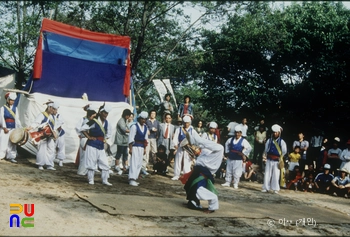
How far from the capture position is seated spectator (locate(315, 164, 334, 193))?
12.4 m

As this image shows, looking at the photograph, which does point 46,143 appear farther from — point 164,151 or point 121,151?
point 164,151

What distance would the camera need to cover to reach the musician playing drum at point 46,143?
10.7m

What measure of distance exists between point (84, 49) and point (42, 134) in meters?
3.98

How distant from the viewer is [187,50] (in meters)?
16.6

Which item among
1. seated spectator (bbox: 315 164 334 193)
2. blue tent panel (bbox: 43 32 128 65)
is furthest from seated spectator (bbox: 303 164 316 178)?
blue tent panel (bbox: 43 32 128 65)

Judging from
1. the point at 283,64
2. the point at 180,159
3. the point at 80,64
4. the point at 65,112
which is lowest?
the point at 180,159

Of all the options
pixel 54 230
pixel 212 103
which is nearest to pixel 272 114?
pixel 212 103

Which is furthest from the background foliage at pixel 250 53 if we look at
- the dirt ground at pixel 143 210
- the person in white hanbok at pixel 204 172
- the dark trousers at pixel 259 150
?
the person in white hanbok at pixel 204 172

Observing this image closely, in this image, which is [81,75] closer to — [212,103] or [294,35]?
[212,103]

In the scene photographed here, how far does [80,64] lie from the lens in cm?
1344

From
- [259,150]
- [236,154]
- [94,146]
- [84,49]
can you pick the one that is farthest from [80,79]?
[259,150]

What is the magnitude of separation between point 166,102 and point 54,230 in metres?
8.44

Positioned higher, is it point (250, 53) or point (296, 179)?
point (250, 53)

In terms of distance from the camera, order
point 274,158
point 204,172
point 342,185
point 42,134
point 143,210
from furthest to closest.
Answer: point 342,185
point 274,158
point 42,134
point 204,172
point 143,210
